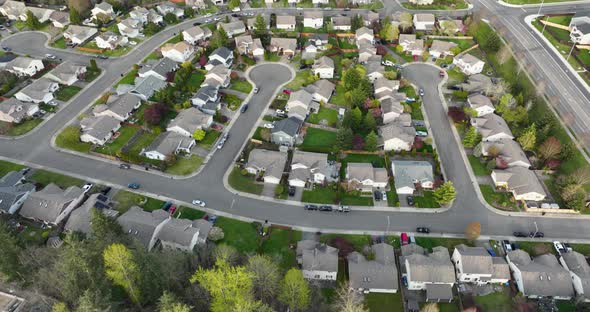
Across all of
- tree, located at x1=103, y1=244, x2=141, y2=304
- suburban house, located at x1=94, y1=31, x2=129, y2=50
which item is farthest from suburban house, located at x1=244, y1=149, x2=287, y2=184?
suburban house, located at x1=94, y1=31, x2=129, y2=50

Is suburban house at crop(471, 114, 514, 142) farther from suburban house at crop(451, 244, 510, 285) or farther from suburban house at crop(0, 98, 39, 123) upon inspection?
suburban house at crop(0, 98, 39, 123)

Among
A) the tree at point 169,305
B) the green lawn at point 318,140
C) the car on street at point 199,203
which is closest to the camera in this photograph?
the tree at point 169,305

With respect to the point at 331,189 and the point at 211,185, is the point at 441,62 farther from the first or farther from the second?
the point at 211,185

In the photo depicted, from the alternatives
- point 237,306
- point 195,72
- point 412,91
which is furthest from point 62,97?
point 412,91

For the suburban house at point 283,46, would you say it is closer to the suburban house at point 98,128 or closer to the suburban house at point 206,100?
the suburban house at point 206,100

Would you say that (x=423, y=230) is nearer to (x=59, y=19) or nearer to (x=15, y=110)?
(x=15, y=110)

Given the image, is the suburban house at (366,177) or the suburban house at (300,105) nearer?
the suburban house at (366,177)

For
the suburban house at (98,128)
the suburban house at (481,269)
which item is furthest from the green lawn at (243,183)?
the suburban house at (481,269)
